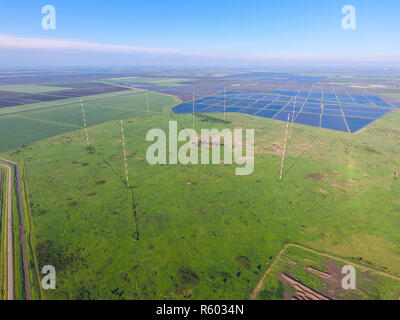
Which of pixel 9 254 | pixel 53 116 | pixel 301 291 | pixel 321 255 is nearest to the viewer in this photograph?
pixel 301 291

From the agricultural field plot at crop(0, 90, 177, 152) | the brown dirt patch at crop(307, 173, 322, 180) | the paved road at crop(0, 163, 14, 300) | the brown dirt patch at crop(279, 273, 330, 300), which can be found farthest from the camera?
the agricultural field plot at crop(0, 90, 177, 152)

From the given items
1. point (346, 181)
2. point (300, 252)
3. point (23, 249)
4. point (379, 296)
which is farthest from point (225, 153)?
point (23, 249)

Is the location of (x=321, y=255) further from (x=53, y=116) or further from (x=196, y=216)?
(x=53, y=116)

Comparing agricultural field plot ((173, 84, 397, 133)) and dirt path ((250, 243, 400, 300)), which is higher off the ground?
agricultural field plot ((173, 84, 397, 133))

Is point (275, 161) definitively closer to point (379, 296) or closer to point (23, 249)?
point (379, 296)

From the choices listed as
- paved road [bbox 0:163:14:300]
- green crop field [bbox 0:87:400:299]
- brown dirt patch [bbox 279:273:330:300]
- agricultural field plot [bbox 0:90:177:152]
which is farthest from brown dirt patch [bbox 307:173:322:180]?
agricultural field plot [bbox 0:90:177:152]

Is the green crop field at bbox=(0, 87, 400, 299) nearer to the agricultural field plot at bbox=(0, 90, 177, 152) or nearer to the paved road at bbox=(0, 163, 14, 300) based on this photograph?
the paved road at bbox=(0, 163, 14, 300)

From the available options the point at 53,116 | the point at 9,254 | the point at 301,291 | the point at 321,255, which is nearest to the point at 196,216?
the point at 301,291

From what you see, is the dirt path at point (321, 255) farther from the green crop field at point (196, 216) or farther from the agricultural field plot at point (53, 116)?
the agricultural field plot at point (53, 116)
